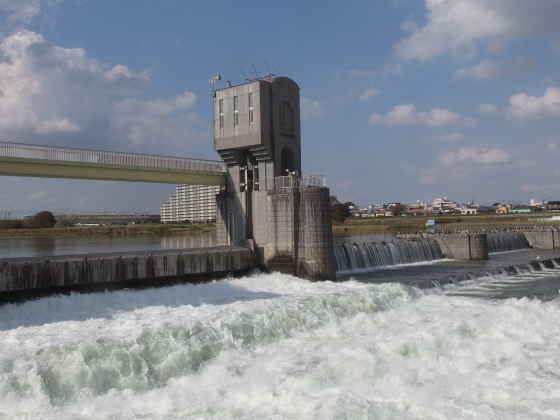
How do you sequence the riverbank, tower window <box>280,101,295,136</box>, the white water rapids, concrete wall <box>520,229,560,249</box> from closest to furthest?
the white water rapids
tower window <box>280,101,295,136</box>
concrete wall <box>520,229,560,249</box>
the riverbank

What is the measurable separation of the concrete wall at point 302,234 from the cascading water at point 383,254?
6.02m

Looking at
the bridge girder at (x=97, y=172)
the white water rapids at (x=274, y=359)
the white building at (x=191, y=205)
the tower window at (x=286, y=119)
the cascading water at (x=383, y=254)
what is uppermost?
the white building at (x=191, y=205)

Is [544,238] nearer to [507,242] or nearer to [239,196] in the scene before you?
[507,242]

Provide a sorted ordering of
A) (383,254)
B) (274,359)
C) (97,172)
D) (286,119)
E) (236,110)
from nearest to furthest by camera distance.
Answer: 1. (274,359)
2. (97,172)
3. (236,110)
4. (286,119)
5. (383,254)

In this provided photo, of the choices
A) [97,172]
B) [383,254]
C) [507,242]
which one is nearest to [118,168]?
[97,172]

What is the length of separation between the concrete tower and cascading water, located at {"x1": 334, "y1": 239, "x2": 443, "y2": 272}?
6.18 m

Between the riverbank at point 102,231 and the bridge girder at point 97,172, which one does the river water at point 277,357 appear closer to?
the bridge girder at point 97,172

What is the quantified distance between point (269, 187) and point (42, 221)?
69.3 metres

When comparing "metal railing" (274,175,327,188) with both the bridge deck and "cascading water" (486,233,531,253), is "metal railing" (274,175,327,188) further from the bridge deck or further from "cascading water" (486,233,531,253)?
"cascading water" (486,233,531,253)

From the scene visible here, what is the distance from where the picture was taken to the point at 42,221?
3334 inches

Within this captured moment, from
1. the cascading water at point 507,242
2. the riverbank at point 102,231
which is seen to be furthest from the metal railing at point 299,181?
the riverbank at point 102,231

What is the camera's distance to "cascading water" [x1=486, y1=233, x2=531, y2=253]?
163 ft

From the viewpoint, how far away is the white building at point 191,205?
174 metres

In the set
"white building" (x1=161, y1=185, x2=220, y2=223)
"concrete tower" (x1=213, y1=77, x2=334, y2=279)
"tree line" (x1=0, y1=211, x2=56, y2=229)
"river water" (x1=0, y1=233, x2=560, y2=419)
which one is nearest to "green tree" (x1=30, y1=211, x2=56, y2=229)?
"tree line" (x1=0, y1=211, x2=56, y2=229)
